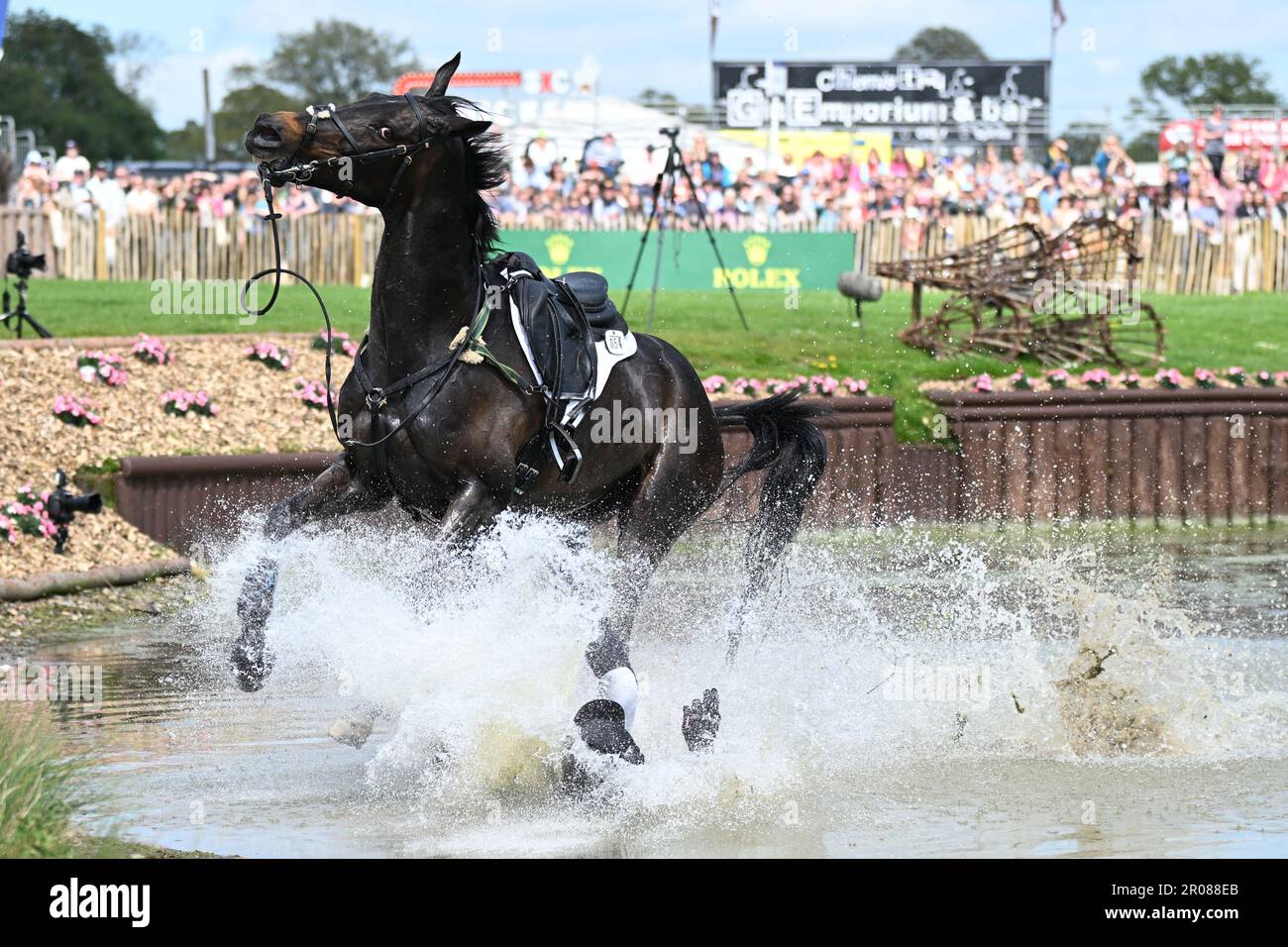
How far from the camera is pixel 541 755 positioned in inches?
283

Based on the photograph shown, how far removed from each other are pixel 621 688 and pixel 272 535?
148cm

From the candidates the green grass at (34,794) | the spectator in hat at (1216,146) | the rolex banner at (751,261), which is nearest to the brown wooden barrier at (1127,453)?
the rolex banner at (751,261)

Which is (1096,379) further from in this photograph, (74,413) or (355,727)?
(355,727)

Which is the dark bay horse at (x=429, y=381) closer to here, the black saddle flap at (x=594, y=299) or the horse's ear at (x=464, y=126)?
the horse's ear at (x=464, y=126)

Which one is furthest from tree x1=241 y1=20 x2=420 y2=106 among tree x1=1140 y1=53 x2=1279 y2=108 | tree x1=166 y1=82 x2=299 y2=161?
tree x1=1140 y1=53 x2=1279 y2=108

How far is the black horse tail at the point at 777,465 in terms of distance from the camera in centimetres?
858

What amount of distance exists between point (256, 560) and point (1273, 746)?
4.36 metres

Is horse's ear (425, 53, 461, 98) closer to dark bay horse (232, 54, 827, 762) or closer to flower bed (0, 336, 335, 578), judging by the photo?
dark bay horse (232, 54, 827, 762)

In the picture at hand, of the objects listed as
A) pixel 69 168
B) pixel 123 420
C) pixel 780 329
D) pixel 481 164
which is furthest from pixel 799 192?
pixel 481 164

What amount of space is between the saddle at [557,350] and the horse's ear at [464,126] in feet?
2.08

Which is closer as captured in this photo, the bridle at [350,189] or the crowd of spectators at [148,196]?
the bridle at [350,189]

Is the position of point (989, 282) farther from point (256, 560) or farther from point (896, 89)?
point (896, 89)

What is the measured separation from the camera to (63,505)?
1162 cm

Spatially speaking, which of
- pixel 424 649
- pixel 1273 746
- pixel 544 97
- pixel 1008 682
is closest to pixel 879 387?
pixel 1008 682
